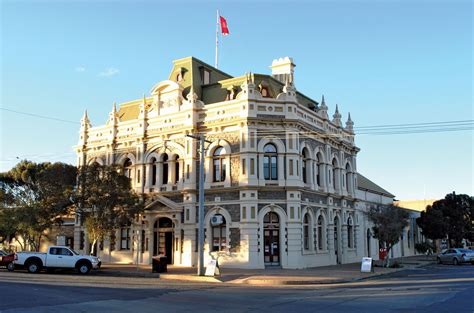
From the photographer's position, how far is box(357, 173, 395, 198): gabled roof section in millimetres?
49219

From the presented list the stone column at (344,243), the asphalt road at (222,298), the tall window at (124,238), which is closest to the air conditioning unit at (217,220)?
the tall window at (124,238)

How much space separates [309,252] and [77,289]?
1817cm

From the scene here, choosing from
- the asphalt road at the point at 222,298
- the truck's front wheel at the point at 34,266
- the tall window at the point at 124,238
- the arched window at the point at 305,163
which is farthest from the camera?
the tall window at the point at 124,238

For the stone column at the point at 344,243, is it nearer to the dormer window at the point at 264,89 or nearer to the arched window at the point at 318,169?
the arched window at the point at 318,169

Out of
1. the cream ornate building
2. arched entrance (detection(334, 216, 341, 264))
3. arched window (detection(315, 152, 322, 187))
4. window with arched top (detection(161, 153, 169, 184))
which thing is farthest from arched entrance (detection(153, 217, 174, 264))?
arched entrance (detection(334, 216, 341, 264))

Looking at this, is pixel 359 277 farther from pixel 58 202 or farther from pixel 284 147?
pixel 58 202

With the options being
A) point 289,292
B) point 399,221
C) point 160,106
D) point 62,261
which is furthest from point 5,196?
point 399,221

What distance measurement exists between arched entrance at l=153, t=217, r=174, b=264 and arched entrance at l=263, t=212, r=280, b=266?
7337 mm

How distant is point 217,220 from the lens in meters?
32.5

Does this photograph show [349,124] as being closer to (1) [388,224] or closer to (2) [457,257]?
(1) [388,224]

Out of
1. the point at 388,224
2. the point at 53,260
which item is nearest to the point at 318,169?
the point at 388,224

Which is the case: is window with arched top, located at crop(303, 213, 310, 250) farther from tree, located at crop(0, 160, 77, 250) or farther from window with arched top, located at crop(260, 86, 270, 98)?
tree, located at crop(0, 160, 77, 250)

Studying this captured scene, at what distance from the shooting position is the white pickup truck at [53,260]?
27750 mm

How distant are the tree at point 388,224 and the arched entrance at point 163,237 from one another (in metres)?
14.8
